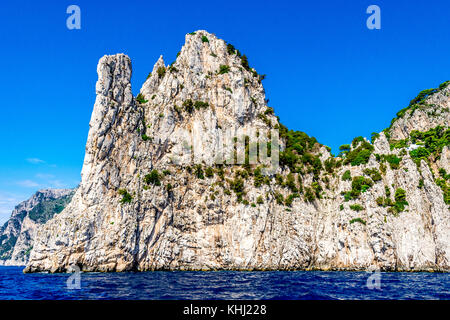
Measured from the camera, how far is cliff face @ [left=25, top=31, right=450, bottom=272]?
57438 mm

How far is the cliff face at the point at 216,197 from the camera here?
57438 millimetres

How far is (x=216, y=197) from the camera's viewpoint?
65.6 meters

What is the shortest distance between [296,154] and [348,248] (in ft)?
80.8

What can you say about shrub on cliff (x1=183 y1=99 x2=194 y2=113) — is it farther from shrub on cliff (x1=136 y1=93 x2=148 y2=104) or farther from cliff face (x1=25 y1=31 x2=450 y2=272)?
shrub on cliff (x1=136 y1=93 x2=148 y2=104)

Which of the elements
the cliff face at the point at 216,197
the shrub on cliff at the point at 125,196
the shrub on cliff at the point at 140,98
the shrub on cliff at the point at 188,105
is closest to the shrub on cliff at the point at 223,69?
the cliff face at the point at 216,197

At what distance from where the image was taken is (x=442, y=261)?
57.8 metres

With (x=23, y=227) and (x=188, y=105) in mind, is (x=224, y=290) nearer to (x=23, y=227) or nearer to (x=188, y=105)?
(x=188, y=105)

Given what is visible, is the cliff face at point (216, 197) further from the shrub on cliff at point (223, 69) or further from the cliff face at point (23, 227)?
the cliff face at point (23, 227)

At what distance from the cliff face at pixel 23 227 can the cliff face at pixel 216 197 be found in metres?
127

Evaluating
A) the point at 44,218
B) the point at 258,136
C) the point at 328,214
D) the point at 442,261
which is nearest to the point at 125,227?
the point at 258,136

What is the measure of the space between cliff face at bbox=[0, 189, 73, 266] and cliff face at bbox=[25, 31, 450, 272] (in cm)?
12687

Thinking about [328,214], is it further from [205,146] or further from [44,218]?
[44,218]

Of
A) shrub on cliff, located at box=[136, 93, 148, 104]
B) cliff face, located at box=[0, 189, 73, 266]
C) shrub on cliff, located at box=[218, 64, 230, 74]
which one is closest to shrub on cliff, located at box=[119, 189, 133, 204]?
shrub on cliff, located at box=[136, 93, 148, 104]

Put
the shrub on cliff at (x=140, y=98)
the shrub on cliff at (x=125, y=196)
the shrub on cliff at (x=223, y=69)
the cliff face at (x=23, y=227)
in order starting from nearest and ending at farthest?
the shrub on cliff at (x=125, y=196)
the shrub on cliff at (x=140, y=98)
the shrub on cliff at (x=223, y=69)
the cliff face at (x=23, y=227)
